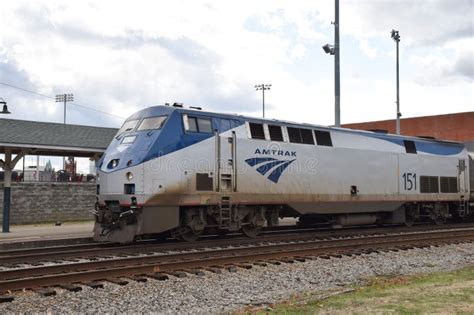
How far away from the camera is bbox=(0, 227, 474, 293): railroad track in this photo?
923 cm

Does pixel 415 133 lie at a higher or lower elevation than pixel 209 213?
→ higher

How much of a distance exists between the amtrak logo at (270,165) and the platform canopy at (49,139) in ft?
39.3

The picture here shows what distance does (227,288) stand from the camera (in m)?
9.17

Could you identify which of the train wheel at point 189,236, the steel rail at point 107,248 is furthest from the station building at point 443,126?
the train wheel at point 189,236

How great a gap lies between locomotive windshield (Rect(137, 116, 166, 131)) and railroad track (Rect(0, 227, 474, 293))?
3589mm

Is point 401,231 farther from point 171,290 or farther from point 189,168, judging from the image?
point 171,290

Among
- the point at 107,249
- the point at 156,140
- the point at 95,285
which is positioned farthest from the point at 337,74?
the point at 95,285

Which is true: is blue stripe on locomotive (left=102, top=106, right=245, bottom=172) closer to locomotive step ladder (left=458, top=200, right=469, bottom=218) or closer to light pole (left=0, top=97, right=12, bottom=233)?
light pole (left=0, top=97, right=12, bottom=233)

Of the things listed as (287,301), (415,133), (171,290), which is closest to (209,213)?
(171,290)

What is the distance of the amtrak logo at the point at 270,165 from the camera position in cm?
1582

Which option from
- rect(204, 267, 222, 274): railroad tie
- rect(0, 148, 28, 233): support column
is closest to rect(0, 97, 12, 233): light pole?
rect(0, 148, 28, 233): support column

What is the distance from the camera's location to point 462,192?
2336 centimetres

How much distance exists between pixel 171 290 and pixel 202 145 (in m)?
6.30

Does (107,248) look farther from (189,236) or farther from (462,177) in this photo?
(462,177)
